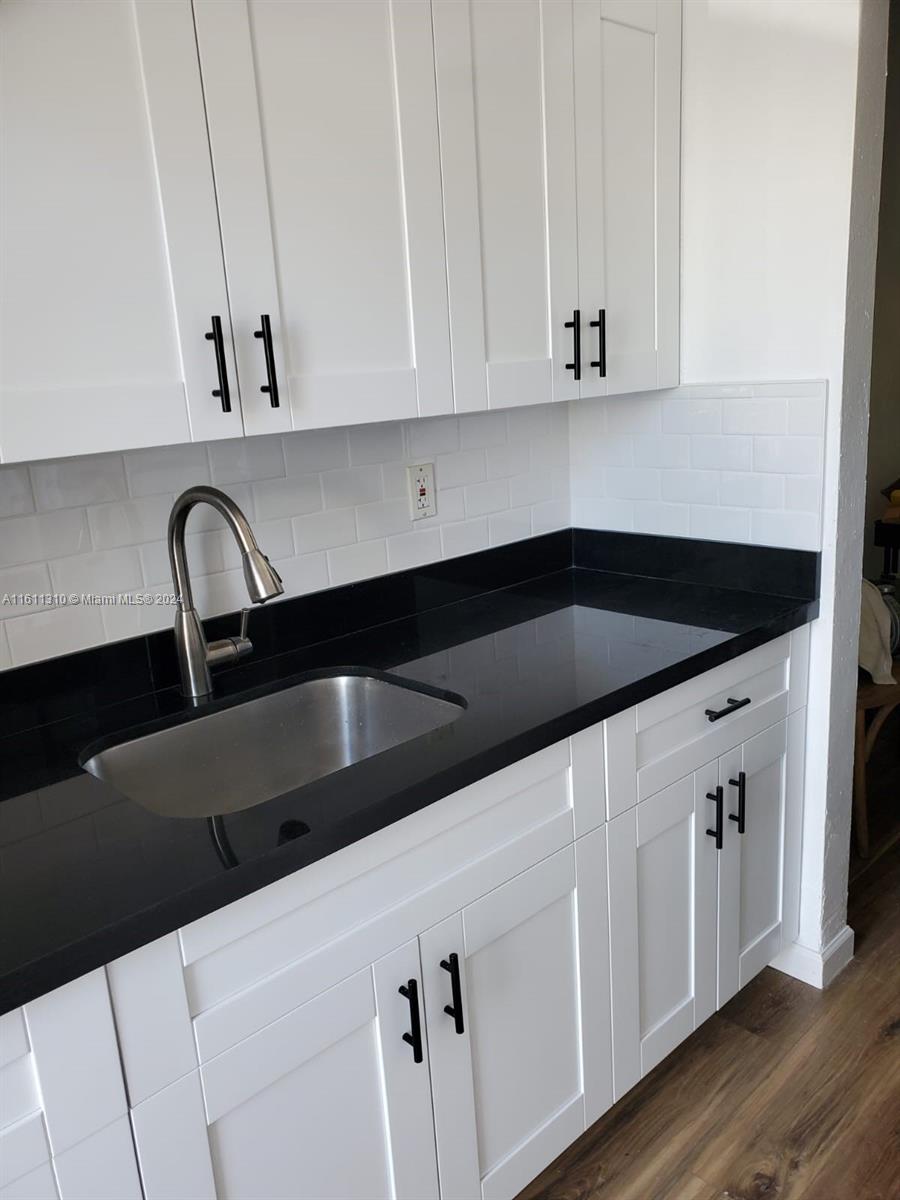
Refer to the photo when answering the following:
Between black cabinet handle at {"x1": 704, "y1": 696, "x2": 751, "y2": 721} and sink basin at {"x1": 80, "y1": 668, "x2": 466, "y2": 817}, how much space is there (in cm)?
52

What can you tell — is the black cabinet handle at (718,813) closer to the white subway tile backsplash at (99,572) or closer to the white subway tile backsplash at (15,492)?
the white subway tile backsplash at (99,572)

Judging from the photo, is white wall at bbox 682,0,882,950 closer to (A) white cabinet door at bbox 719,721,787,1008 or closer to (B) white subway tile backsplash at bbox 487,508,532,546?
(A) white cabinet door at bbox 719,721,787,1008

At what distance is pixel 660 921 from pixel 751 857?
12.6 inches

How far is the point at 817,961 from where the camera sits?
214 cm

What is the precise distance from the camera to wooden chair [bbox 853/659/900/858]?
8.48 ft

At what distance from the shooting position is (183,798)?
1.51 meters

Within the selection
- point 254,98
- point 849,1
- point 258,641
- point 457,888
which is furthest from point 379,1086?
point 849,1

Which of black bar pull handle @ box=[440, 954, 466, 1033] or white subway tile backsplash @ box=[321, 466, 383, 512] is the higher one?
white subway tile backsplash @ box=[321, 466, 383, 512]

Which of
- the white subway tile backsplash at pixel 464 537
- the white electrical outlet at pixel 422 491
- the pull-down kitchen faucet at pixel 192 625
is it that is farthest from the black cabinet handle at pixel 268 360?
the white subway tile backsplash at pixel 464 537

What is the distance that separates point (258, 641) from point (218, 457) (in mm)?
344

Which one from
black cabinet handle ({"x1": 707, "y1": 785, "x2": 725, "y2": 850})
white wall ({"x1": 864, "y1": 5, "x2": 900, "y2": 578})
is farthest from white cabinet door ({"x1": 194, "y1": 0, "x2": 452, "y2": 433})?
white wall ({"x1": 864, "y1": 5, "x2": 900, "y2": 578})

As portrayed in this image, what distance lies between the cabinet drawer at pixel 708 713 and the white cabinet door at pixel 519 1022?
7.4 inches

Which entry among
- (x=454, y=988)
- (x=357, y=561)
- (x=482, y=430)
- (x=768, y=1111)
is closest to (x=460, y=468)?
(x=482, y=430)

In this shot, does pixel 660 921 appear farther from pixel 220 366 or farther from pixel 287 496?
pixel 220 366
